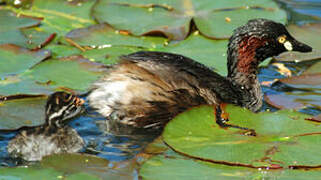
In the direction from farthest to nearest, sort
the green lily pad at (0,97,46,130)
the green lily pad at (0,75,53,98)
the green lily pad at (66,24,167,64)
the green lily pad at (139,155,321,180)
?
the green lily pad at (66,24,167,64)
the green lily pad at (0,75,53,98)
the green lily pad at (0,97,46,130)
the green lily pad at (139,155,321,180)

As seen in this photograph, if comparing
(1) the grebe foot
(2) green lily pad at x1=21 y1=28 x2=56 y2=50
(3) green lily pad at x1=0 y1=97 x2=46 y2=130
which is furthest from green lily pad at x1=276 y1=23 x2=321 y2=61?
(3) green lily pad at x1=0 y1=97 x2=46 y2=130

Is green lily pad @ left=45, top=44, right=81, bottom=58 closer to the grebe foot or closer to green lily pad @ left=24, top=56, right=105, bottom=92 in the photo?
green lily pad @ left=24, top=56, right=105, bottom=92

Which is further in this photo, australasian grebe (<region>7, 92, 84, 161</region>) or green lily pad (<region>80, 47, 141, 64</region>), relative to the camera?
green lily pad (<region>80, 47, 141, 64</region>)

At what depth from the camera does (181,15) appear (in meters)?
7.97

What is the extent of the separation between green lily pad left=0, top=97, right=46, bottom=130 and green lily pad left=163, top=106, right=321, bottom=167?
4.10 feet

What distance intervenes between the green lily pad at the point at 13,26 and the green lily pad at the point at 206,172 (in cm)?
320

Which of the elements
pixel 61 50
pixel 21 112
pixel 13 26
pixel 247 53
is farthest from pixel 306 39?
pixel 21 112

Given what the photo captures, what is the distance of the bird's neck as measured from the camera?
6.43 m

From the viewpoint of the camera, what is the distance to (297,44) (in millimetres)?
6805

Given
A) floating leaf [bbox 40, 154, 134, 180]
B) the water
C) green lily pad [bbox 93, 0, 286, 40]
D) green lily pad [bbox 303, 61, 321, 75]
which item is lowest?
the water

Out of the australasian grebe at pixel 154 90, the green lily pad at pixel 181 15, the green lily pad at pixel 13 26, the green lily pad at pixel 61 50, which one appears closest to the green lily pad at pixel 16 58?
the green lily pad at pixel 61 50

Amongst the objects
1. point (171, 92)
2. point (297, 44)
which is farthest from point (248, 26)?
point (171, 92)

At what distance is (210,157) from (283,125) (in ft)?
2.77

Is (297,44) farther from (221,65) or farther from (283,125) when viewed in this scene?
(283,125)
